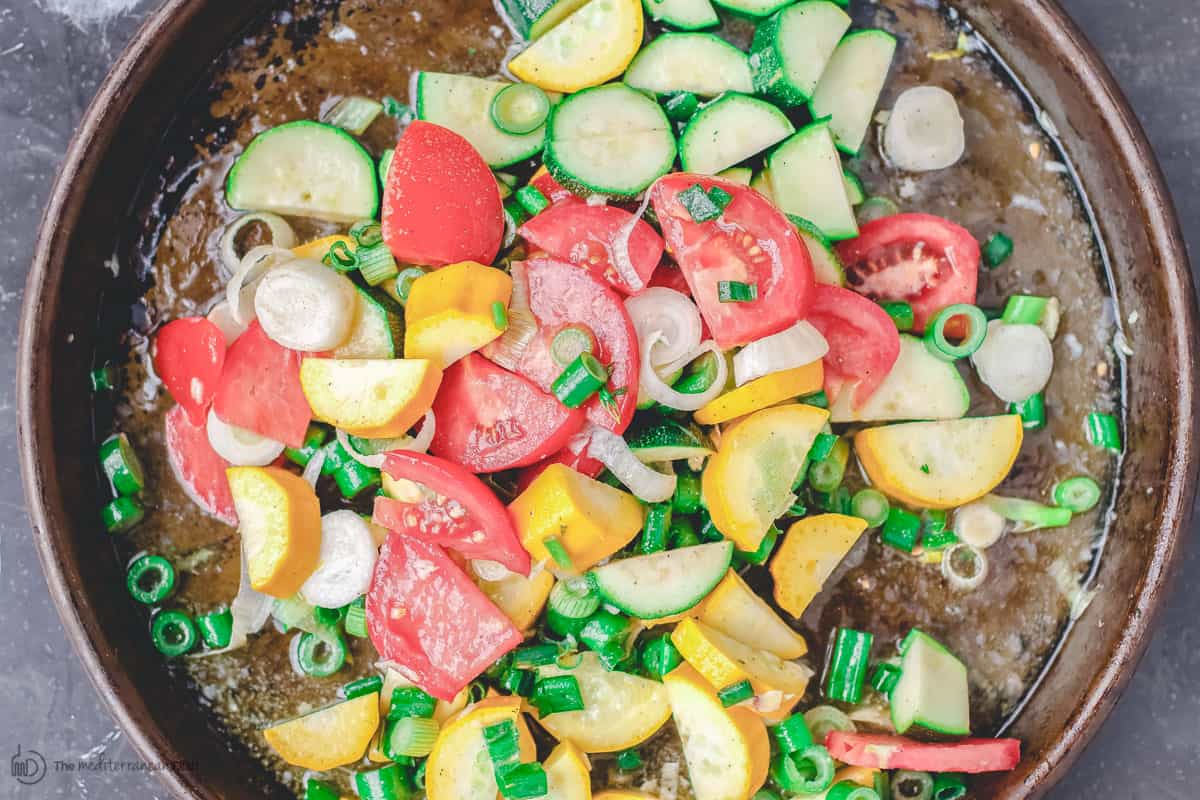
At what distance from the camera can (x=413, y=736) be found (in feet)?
7.99

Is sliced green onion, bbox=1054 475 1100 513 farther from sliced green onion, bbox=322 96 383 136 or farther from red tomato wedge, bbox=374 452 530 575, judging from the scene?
sliced green onion, bbox=322 96 383 136

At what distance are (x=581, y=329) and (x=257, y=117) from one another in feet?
3.63

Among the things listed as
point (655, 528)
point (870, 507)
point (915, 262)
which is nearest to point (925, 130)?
point (915, 262)

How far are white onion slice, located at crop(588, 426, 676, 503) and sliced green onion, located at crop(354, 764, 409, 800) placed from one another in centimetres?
98

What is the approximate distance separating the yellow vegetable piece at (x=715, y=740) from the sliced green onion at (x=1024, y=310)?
1.24 meters

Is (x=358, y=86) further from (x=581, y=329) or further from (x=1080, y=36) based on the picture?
(x=1080, y=36)

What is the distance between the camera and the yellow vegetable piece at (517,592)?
95.0 inches

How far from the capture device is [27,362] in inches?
94.0

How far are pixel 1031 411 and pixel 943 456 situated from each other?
0.30 metres

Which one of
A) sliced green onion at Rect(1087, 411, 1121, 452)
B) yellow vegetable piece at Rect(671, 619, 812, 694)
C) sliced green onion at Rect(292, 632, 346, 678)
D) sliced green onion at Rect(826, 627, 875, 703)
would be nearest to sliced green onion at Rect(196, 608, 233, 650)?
sliced green onion at Rect(292, 632, 346, 678)

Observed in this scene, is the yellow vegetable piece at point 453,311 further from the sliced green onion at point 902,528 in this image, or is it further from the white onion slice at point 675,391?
the sliced green onion at point 902,528

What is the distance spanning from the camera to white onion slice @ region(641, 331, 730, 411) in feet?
7.63

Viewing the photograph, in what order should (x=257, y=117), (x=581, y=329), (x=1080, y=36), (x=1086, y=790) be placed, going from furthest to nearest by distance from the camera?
(x=1086, y=790)
(x=257, y=117)
(x=1080, y=36)
(x=581, y=329)

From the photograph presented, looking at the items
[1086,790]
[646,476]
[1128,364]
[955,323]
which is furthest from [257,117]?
[1086,790]
